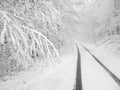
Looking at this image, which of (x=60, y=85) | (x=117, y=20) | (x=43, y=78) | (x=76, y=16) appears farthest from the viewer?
(x=76, y=16)

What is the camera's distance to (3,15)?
4004mm

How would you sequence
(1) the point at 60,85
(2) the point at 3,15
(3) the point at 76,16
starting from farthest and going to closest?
(3) the point at 76,16 → (1) the point at 60,85 → (2) the point at 3,15

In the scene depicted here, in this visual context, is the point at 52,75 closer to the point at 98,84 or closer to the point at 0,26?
the point at 98,84

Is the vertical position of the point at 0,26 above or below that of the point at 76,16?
below

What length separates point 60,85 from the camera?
23.4 ft

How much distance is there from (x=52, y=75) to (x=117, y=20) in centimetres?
1400

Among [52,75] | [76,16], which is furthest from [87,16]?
[52,75]

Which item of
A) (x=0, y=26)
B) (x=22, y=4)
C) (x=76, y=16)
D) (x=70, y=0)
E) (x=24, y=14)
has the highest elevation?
(x=70, y=0)

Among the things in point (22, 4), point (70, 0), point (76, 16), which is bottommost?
point (22, 4)

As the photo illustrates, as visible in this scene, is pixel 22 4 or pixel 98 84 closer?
pixel 22 4

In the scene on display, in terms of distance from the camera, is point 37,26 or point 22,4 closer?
point 22,4

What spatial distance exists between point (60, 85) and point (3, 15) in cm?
435

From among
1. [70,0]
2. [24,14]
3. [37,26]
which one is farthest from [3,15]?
[70,0]

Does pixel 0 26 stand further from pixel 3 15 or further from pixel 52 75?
pixel 52 75
